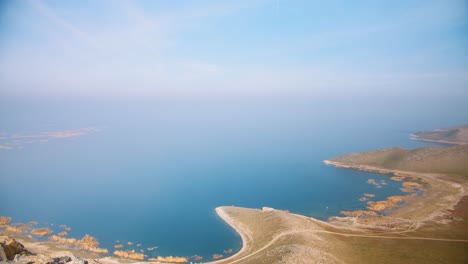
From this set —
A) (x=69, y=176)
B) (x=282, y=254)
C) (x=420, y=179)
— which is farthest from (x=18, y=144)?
(x=420, y=179)

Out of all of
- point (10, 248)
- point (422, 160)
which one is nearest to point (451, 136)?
point (422, 160)

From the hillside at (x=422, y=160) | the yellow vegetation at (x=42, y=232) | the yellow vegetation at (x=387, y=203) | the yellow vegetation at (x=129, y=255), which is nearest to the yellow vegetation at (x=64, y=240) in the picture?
the yellow vegetation at (x=42, y=232)

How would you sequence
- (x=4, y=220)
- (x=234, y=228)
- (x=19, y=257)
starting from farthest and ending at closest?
(x=4, y=220)
(x=234, y=228)
(x=19, y=257)

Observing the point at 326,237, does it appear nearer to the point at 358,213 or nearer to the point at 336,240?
the point at 336,240

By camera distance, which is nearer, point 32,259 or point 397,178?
point 32,259

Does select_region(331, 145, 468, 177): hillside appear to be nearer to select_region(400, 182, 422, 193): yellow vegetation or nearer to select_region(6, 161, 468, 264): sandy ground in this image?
select_region(400, 182, 422, 193): yellow vegetation

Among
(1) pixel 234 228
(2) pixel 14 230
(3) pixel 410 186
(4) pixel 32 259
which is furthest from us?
(3) pixel 410 186

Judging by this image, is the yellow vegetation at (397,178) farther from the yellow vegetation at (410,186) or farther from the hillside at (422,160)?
the hillside at (422,160)

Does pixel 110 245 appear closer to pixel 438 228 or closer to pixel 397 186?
pixel 438 228

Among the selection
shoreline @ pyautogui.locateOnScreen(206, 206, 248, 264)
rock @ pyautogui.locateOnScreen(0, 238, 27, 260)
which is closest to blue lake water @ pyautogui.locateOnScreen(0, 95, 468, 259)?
shoreline @ pyautogui.locateOnScreen(206, 206, 248, 264)
